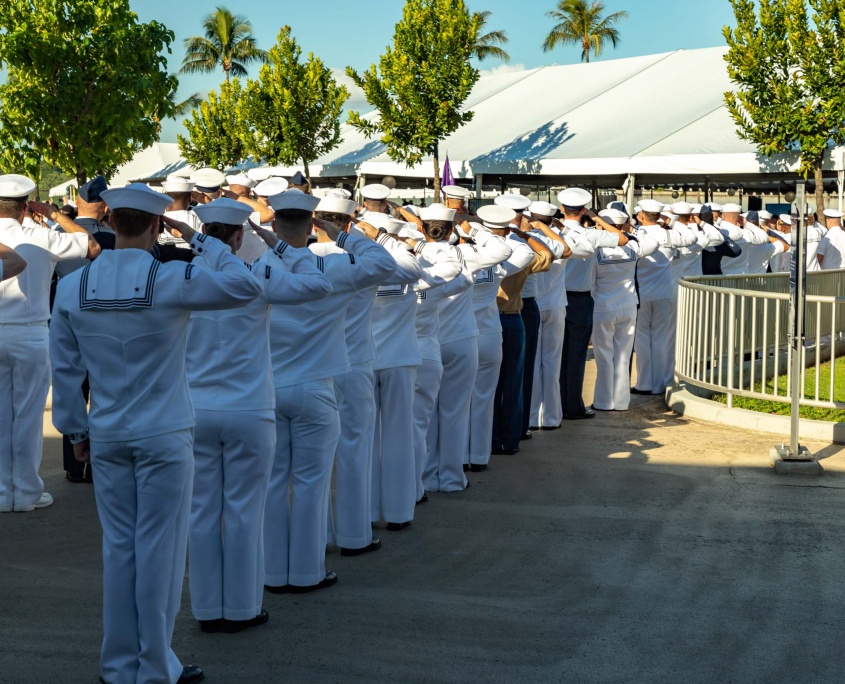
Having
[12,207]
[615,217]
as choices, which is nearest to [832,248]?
[615,217]

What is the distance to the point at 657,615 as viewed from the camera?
5566mm

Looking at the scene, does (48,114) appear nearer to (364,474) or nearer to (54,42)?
(54,42)

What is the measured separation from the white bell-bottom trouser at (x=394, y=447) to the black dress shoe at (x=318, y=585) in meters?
1.13

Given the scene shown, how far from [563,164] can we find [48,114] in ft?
36.4

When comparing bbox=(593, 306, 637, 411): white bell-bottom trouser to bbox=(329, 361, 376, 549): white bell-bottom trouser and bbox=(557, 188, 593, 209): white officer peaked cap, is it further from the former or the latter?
bbox=(329, 361, 376, 549): white bell-bottom trouser

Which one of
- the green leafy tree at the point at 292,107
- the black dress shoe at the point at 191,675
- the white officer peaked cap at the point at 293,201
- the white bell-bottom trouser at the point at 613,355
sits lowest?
the black dress shoe at the point at 191,675

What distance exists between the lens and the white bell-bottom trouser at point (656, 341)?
41.3 ft

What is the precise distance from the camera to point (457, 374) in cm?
820

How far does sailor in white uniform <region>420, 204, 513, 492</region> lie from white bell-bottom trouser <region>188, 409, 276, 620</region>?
2.92 meters

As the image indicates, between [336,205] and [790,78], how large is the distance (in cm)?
1983

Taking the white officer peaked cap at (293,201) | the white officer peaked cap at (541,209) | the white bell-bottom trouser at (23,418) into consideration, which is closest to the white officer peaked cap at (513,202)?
the white officer peaked cap at (541,209)

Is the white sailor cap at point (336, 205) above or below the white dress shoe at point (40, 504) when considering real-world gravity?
above

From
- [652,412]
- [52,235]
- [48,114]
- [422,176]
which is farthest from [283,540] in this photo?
[422,176]

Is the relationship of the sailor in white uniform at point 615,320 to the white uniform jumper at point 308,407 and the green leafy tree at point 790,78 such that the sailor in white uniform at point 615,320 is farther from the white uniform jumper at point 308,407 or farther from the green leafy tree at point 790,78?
the green leafy tree at point 790,78
